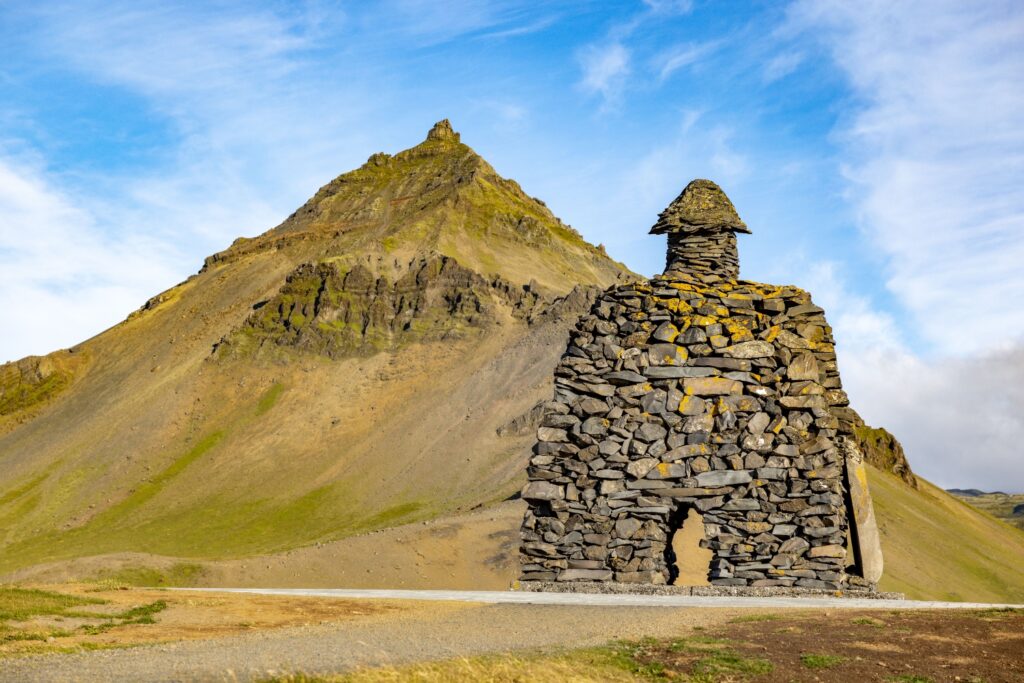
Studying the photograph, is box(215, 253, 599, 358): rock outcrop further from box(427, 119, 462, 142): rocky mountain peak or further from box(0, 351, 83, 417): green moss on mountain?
box(427, 119, 462, 142): rocky mountain peak

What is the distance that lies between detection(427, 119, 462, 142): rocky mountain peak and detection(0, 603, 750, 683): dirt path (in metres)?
142

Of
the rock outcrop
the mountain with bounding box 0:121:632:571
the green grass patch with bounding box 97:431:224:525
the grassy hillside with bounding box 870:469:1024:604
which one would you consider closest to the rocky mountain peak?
the mountain with bounding box 0:121:632:571

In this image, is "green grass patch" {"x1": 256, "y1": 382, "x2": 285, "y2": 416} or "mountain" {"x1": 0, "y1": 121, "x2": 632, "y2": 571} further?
"green grass patch" {"x1": 256, "y1": 382, "x2": 285, "y2": 416}

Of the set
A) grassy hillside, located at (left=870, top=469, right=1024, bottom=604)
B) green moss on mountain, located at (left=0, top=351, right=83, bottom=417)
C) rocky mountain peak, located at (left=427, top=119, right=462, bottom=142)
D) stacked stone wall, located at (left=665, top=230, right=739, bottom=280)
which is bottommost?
grassy hillside, located at (left=870, top=469, right=1024, bottom=604)

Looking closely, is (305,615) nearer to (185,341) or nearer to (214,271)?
(185,341)

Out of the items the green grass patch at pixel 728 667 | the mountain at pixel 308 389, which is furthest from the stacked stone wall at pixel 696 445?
the mountain at pixel 308 389

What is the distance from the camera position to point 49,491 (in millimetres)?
74188

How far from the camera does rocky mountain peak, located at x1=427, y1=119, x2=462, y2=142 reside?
492ft

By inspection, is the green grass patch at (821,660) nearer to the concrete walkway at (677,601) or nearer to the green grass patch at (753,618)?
the green grass patch at (753,618)

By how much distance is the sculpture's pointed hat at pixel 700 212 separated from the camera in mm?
26125

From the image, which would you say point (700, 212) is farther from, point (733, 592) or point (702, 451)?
point (733, 592)

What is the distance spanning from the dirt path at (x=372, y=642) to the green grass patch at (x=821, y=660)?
1994mm

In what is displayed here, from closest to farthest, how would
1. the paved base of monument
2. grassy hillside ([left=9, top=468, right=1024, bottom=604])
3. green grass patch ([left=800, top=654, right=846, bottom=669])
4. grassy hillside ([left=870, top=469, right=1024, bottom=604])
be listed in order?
green grass patch ([left=800, top=654, right=846, bottom=669]) < the paved base of monument < grassy hillside ([left=9, top=468, right=1024, bottom=604]) < grassy hillside ([left=870, top=469, right=1024, bottom=604])

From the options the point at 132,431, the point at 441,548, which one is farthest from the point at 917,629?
the point at 132,431
